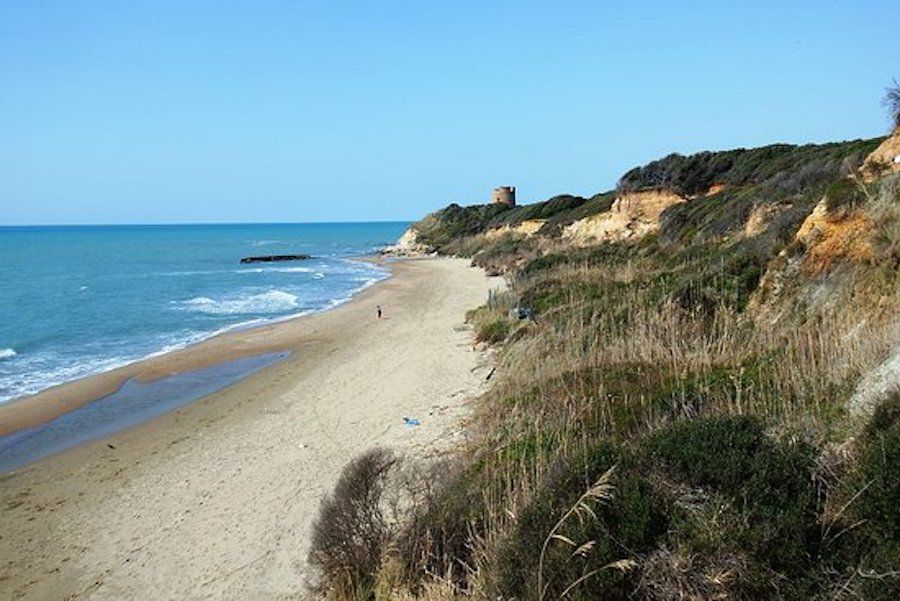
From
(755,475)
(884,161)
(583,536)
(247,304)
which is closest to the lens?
(583,536)

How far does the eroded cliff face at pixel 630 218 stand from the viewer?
121 ft

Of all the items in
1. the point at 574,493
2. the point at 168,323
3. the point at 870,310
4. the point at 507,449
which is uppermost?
the point at 870,310

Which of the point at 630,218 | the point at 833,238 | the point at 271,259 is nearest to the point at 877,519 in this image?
the point at 833,238

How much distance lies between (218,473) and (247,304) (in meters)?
27.2

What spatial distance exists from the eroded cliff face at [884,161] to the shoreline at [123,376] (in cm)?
1736

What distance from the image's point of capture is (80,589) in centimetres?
779

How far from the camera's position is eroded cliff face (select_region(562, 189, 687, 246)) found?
3691 cm

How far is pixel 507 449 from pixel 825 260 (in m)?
6.95

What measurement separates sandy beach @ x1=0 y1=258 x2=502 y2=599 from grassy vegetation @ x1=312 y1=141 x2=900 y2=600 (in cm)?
228

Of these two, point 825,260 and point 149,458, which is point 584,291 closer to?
point 825,260

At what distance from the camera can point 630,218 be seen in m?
38.9

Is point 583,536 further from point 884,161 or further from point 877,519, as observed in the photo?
point 884,161

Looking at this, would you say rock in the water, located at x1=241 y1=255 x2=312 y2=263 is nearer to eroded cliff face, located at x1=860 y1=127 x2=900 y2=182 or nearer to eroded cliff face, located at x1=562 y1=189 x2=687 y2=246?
eroded cliff face, located at x1=562 y1=189 x2=687 y2=246

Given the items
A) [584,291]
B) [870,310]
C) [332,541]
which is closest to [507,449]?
[332,541]
